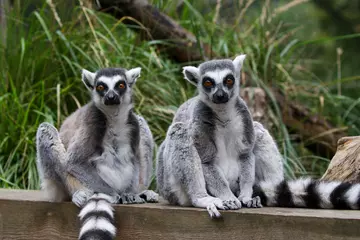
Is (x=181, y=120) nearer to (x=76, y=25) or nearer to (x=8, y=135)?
(x=8, y=135)

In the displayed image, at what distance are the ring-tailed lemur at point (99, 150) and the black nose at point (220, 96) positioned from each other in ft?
2.91

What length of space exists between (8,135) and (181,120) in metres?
2.92

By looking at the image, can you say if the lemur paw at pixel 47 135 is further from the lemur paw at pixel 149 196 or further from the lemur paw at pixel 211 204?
the lemur paw at pixel 211 204

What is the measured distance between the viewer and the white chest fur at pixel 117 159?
459 cm

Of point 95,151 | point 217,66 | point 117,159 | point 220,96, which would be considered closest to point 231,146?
point 220,96

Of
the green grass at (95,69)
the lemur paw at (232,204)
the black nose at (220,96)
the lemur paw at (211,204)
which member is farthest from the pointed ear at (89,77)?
the green grass at (95,69)

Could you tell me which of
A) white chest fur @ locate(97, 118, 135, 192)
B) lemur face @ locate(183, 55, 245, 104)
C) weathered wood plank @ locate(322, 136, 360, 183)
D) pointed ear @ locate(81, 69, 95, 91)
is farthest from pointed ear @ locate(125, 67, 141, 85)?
weathered wood plank @ locate(322, 136, 360, 183)

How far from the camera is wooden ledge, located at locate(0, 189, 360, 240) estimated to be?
11.8 feet

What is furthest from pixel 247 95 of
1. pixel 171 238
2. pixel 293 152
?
pixel 171 238

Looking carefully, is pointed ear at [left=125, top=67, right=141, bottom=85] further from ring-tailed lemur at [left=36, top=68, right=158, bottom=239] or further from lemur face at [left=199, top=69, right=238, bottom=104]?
lemur face at [left=199, top=69, right=238, bottom=104]

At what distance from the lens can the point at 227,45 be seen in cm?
790

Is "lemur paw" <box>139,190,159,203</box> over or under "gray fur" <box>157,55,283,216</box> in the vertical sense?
under

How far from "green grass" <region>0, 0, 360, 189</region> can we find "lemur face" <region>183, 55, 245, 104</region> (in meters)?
2.58

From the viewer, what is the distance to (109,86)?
15.1 feet
